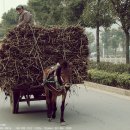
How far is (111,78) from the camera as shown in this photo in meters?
19.6

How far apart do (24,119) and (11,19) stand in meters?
62.9

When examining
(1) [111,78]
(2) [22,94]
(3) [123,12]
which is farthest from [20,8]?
(3) [123,12]

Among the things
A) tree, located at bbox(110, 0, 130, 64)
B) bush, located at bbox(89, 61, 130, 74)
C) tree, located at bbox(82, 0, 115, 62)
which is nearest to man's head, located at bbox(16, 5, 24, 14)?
bush, located at bbox(89, 61, 130, 74)

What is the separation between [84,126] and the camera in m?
10.1

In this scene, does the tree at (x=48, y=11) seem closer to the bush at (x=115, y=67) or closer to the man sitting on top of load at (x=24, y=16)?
the bush at (x=115, y=67)

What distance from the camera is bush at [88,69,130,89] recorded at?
18.0m

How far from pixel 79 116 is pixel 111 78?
8.15m

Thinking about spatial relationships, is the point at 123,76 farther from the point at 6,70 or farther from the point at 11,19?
the point at 11,19

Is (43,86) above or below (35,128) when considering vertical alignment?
above

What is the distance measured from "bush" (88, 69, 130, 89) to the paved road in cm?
212

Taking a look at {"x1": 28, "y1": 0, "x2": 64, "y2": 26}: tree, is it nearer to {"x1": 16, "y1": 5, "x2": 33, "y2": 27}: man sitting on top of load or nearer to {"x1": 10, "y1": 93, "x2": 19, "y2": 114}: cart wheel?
{"x1": 16, "y1": 5, "x2": 33, "y2": 27}: man sitting on top of load

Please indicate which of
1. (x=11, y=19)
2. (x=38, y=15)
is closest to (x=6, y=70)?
(x=38, y=15)

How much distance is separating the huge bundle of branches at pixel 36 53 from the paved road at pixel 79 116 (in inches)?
36.5

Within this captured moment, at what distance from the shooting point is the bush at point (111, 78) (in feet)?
59.1
